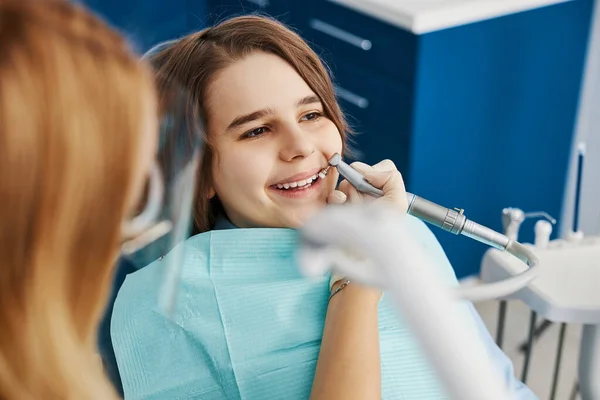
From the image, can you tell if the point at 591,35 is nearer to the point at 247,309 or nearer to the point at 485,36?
the point at 485,36

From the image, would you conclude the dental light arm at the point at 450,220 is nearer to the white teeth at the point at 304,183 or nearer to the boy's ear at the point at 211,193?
the white teeth at the point at 304,183

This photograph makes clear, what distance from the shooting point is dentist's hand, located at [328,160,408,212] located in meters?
0.90

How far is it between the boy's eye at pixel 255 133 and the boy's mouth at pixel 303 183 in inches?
2.8

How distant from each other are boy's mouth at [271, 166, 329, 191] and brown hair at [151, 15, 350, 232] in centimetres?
10

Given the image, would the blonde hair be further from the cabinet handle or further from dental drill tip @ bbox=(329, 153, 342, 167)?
the cabinet handle

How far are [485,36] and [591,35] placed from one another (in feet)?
1.21

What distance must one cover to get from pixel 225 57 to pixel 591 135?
1556mm

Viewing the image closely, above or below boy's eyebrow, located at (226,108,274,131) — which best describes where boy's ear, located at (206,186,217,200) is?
below

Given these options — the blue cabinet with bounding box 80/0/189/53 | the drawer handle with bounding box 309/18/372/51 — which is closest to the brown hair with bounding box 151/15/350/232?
the drawer handle with bounding box 309/18/372/51

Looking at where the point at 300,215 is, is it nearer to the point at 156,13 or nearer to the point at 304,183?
the point at 304,183

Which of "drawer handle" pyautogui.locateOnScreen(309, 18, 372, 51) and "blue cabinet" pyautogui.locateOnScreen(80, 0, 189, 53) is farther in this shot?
"blue cabinet" pyautogui.locateOnScreen(80, 0, 189, 53)

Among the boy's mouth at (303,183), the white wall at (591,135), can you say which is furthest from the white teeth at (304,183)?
the white wall at (591,135)

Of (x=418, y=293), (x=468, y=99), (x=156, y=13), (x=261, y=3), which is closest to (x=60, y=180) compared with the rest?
(x=418, y=293)

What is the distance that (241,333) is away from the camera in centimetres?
105
